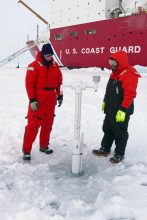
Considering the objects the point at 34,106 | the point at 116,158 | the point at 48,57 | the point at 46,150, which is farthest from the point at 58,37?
the point at 116,158

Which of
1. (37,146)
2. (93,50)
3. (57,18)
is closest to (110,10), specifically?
(93,50)

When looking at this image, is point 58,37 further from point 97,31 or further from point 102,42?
point 102,42

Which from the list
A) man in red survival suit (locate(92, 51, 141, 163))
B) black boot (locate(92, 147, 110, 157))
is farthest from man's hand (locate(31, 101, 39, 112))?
black boot (locate(92, 147, 110, 157))

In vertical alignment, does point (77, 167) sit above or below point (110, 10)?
below

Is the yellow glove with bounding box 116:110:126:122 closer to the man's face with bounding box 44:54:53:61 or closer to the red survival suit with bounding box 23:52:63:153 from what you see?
the red survival suit with bounding box 23:52:63:153

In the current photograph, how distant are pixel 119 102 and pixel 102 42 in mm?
13253

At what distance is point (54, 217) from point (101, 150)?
1409 millimetres

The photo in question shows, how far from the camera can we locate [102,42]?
48.3 ft

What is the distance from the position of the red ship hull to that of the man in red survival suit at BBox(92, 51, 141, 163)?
Answer: 1135 cm

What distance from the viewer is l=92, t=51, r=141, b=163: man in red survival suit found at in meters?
2.25

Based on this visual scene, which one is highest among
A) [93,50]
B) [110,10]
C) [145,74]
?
[110,10]

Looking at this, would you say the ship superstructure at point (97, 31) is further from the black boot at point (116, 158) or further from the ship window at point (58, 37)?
the black boot at point (116, 158)

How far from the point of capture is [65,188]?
1928 mm

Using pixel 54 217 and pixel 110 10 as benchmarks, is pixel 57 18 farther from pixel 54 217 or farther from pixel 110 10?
pixel 54 217
